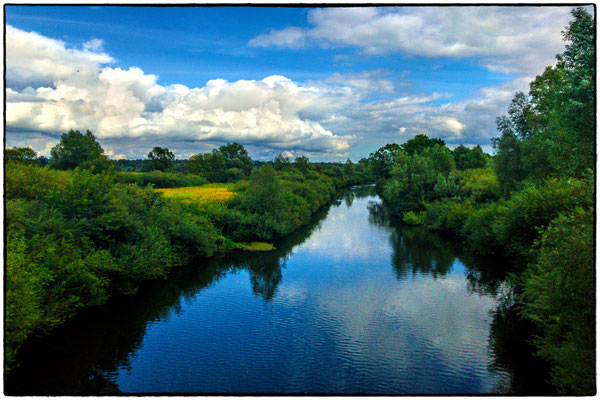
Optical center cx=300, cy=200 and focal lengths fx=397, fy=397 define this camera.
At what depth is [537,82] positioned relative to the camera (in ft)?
86.6

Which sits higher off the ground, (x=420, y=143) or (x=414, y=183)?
(x=420, y=143)

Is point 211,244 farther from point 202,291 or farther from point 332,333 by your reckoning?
point 332,333

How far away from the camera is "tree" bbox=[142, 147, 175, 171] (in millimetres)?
86625

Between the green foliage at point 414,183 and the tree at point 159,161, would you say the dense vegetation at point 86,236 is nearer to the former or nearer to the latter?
the green foliage at point 414,183

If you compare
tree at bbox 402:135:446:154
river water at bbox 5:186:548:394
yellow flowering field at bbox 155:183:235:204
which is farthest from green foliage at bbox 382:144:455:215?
tree at bbox 402:135:446:154

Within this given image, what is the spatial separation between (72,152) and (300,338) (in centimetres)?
5139

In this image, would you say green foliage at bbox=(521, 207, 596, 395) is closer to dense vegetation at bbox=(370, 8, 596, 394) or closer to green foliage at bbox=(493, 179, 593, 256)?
dense vegetation at bbox=(370, 8, 596, 394)

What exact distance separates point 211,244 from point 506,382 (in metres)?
22.2

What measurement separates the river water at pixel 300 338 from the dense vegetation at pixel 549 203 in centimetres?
211

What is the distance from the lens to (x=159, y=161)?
8881 cm

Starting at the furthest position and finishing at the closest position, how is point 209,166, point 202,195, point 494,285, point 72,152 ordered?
point 209,166
point 72,152
point 202,195
point 494,285

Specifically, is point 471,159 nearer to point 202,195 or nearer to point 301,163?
point 301,163

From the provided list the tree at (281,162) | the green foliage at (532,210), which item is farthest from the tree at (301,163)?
the green foliage at (532,210)

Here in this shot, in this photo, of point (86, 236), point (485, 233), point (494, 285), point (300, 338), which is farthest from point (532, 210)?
point (86, 236)
